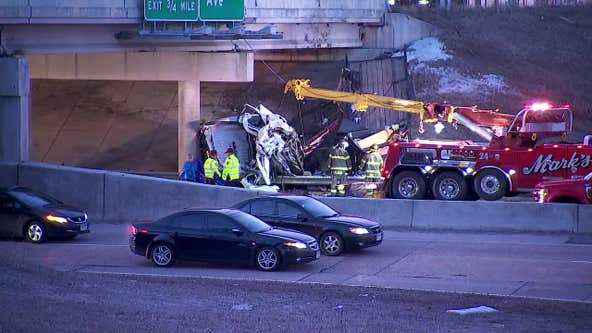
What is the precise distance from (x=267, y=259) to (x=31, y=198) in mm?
7621

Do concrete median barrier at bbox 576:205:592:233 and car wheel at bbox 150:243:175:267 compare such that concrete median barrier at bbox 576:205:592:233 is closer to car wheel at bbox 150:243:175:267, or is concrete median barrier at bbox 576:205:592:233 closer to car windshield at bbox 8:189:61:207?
car wheel at bbox 150:243:175:267

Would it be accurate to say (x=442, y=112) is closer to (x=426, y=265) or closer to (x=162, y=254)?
(x=426, y=265)

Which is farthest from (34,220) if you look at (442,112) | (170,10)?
(442,112)

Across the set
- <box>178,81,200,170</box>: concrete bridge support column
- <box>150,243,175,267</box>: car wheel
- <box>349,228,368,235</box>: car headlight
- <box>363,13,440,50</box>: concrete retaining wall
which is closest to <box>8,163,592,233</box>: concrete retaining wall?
<box>349,228,368,235</box>: car headlight

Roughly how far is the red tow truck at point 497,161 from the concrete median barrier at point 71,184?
27.1ft

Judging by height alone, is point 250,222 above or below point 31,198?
below

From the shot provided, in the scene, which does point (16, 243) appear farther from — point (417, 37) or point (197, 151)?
point (417, 37)

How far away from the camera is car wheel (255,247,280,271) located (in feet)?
64.0

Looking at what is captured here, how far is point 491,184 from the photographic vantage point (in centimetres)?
2838

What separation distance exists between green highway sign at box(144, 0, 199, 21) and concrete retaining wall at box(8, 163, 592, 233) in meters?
7.02

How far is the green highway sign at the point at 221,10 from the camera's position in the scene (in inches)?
1340

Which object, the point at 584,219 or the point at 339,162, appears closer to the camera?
the point at 584,219

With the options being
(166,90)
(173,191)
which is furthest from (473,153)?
(166,90)

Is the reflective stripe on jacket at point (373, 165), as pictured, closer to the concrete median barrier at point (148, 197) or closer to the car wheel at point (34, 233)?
the concrete median barrier at point (148, 197)
